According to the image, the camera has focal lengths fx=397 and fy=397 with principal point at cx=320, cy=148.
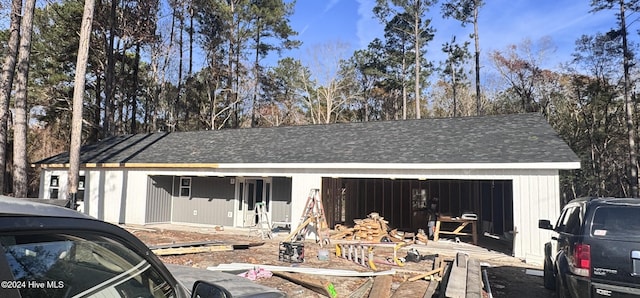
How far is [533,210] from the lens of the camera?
9.93 m

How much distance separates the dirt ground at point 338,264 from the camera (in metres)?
7.09

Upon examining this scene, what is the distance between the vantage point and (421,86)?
3369 centimetres

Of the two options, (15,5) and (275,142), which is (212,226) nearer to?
(275,142)

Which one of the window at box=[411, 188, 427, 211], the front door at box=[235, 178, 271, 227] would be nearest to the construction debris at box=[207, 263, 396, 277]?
the front door at box=[235, 178, 271, 227]

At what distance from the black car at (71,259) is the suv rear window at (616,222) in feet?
15.3

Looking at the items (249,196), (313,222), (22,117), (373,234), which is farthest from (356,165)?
(22,117)

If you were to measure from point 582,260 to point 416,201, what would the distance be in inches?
469

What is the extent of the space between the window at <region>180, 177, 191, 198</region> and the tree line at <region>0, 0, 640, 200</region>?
38.8ft

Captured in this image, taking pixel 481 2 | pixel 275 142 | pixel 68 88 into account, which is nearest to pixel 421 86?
pixel 481 2

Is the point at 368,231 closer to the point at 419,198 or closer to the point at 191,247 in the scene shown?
the point at 419,198

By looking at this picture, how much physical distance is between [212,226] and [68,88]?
63.0 ft

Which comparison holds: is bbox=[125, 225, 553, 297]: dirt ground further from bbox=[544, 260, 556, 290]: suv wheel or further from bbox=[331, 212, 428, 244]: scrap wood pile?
bbox=[331, 212, 428, 244]: scrap wood pile

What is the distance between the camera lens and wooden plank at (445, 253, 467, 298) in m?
5.55

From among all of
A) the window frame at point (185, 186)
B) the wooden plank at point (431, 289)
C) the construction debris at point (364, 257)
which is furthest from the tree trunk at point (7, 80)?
the wooden plank at point (431, 289)
